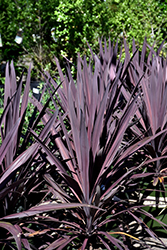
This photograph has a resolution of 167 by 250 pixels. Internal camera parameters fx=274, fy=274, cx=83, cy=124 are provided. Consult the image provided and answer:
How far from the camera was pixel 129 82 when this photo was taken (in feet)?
8.32

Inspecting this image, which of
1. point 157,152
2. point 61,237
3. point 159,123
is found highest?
point 159,123

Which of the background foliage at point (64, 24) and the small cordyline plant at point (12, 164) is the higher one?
the background foliage at point (64, 24)

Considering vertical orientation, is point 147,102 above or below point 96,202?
above

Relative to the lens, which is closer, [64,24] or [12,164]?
[12,164]

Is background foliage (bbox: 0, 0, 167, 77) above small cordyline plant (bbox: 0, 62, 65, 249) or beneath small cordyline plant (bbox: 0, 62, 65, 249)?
above

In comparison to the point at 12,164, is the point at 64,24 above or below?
above

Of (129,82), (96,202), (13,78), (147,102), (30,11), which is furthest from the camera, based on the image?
(30,11)

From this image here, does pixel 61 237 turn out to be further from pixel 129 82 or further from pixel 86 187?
pixel 129 82

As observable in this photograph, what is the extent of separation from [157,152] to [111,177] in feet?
1.69

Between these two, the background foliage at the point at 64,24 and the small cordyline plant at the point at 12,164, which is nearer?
the small cordyline plant at the point at 12,164

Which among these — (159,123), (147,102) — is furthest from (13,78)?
(159,123)

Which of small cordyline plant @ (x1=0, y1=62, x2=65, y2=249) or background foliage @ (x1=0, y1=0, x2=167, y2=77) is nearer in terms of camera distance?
small cordyline plant @ (x1=0, y1=62, x2=65, y2=249)

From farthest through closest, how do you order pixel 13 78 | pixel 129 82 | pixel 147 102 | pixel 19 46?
pixel 19 46, pixel 129 82, pixel 147 102, pixel 13 78

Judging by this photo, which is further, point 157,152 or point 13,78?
point 157,152
